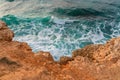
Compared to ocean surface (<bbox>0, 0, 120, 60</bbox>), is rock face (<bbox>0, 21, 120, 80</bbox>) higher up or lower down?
higher up

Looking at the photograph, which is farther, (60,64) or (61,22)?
(61,22)

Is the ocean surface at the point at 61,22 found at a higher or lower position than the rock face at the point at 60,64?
lower

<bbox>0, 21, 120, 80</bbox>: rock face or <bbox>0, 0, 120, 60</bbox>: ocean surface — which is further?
<bbox>0, 0, 120, 60</bbox>: ocean surface

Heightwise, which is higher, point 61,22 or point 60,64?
point 60,64

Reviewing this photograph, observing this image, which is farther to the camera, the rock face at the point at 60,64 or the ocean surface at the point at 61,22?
the ocean surface at the point at 61,22
